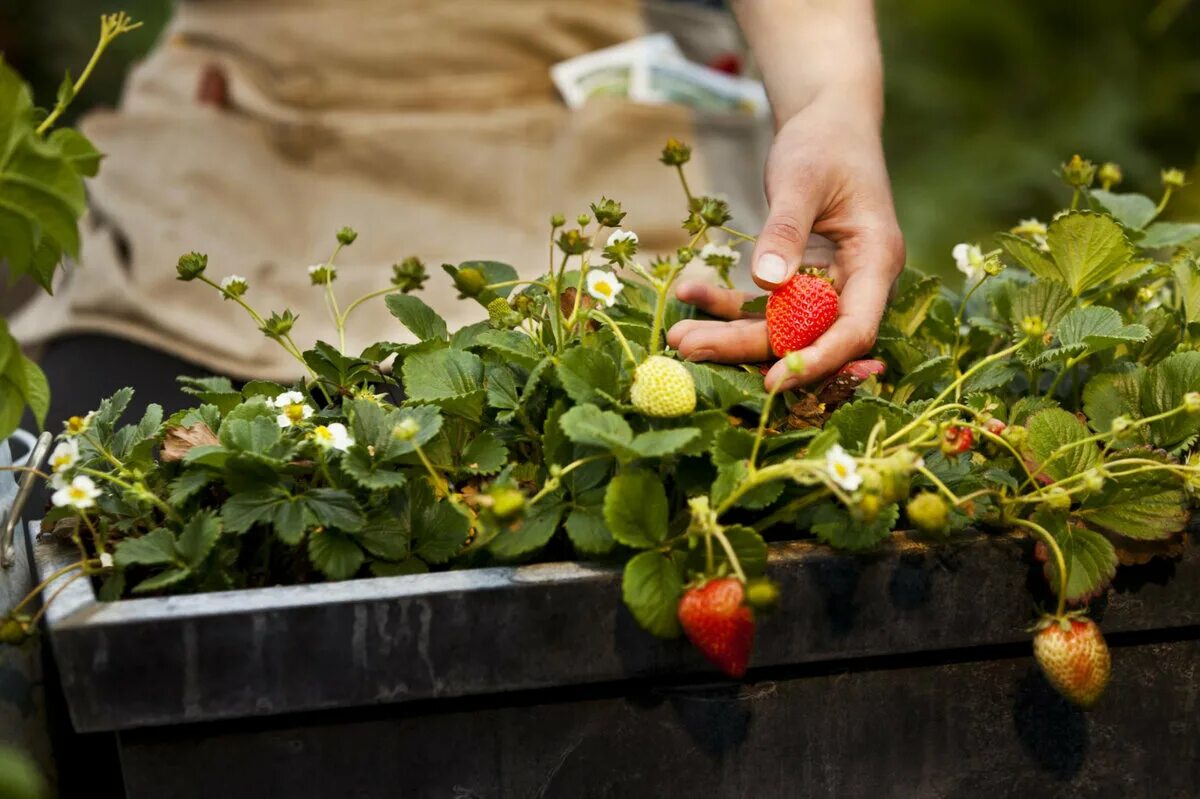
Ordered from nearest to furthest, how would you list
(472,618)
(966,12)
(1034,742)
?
1. (472,618)
2. (1034,742)
3. (966,12)

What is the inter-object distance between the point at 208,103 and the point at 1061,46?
2.45 m

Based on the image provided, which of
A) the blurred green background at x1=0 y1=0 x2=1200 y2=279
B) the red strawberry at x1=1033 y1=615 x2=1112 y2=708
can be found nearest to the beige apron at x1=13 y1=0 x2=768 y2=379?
the red strawberry at x1=1033 y1=615 x2=1112 y2=708

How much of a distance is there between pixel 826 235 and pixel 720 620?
15.4 inches

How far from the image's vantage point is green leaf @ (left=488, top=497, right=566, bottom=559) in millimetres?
655

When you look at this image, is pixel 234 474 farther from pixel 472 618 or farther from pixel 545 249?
pixel 545 249

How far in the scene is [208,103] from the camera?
164 centimetres

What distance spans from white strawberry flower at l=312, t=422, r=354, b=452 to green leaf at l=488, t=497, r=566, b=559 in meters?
0.10

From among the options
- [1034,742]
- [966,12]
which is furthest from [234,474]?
[966,12]

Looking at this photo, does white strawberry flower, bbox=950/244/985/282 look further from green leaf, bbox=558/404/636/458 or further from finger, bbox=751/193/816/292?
green leaf, bbox=558/404/636/458

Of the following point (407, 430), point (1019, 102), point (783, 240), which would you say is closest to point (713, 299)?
point (783, 240)

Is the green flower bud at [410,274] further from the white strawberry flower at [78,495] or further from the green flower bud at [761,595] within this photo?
the green flower bud at [761,595]

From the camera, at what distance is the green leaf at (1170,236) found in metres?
0.90

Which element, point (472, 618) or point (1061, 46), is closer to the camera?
point (472, 618)

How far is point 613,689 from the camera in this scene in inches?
26.6
